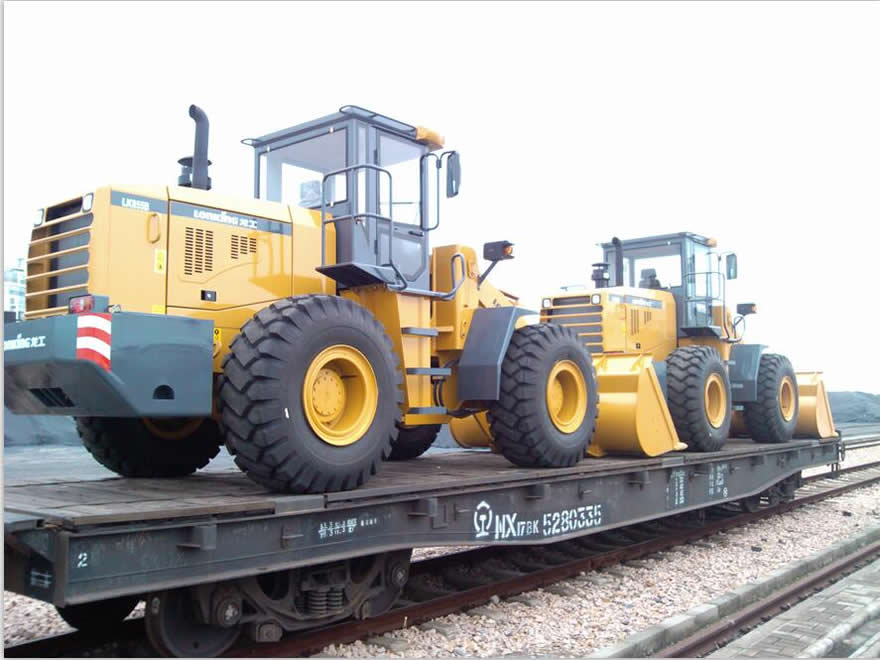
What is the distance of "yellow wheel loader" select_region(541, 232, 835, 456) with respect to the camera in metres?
8.52

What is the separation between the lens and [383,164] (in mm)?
6875

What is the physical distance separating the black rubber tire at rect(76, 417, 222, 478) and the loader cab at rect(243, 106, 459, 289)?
1.93 m

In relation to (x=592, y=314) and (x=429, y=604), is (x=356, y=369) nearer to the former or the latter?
(x=429, y=604)

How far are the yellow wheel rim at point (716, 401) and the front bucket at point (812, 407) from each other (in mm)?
3521

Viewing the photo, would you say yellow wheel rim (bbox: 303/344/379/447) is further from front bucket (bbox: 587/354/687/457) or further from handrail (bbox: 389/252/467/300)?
front bucket (bbox: 587/354/687/457)

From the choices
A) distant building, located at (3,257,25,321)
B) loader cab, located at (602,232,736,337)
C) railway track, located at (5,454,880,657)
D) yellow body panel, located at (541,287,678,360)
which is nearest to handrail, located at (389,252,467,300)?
railway track, located at (5,454,880,657)

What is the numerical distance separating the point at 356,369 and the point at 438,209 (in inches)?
81.9

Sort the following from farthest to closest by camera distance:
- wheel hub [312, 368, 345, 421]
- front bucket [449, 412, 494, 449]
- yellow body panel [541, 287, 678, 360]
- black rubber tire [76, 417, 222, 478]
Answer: yellow body panel [541, 287, 678, 360]
front bucket [449, 412, 494, 449]
black rubber tire [76, 417, 222, 478]
wheel hub [312, 368, 345, 421]

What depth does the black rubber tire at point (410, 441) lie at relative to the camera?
8500mm

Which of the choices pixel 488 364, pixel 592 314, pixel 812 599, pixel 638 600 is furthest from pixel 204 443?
pixel 592 314

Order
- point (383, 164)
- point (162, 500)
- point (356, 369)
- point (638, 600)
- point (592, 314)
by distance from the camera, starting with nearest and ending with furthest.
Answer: point (162, 500)
point (356, 369)
point (638, 600)
point (383, 164)
point (592, 314)

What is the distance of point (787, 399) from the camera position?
482 inches

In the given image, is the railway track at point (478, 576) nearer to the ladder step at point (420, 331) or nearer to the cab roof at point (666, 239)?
the ladder step at point (420, 331)

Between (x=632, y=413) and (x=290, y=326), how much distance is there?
15.0ft
